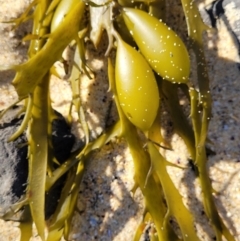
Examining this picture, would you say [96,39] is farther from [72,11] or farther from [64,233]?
[64,233]

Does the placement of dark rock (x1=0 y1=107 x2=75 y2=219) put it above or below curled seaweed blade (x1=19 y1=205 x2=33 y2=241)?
above

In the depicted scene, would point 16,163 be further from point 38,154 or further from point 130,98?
point 130,98

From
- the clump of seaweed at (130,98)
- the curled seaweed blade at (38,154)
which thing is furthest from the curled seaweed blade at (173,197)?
the curled seaweed blade at (38,154)

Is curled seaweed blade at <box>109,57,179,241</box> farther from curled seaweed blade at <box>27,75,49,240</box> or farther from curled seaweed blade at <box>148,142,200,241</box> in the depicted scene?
curled seaweed blade at <box>27,75,49,240</box>

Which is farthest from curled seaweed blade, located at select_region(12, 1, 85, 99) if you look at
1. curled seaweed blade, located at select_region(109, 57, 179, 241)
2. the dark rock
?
the dark rock

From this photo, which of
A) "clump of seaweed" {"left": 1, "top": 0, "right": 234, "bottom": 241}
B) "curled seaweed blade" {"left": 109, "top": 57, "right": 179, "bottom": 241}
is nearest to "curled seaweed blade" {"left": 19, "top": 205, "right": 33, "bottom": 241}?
"clump of seaweed" {"left": 1, "top": 0, "right": 234, "bottom": 241}

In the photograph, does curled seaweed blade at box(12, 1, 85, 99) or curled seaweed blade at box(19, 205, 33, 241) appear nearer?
curled seaweed blade at box(12, 1, 85, 99)

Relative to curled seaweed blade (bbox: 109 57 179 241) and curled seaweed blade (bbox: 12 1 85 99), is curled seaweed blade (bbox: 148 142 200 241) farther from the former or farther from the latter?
curled seaweed blade (bbox: 12 1 85 99)

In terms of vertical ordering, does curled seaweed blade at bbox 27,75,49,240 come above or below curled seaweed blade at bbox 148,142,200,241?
above

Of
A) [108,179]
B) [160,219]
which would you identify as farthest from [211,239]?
[108,179]

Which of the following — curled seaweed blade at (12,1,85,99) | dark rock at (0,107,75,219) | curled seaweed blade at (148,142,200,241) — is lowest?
curled seaweed blade at (148,142,200,241)
